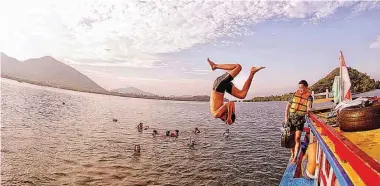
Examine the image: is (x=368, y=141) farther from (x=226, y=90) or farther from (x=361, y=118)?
(x=226, y=90)

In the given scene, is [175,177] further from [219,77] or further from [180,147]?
[219,77]

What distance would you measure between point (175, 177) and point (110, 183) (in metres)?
4.22

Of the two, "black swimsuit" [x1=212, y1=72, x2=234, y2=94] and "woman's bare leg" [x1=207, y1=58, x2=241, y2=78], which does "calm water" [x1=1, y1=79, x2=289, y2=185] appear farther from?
"woman's bare leg" [x1=207, y1=58, x2=241, y2=78]

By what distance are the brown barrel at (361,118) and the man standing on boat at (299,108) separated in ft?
12.3

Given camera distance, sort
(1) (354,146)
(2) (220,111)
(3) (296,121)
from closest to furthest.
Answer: (1) (354,146)
(2) (220,111)
(3) (296,121)

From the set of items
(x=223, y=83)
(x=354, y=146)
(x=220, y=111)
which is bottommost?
(x=354, y=146)

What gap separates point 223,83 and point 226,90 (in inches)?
5.5

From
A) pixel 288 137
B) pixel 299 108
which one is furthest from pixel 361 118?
pixel 288 137

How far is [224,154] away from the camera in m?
27.1

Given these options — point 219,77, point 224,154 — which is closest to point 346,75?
point 219,77

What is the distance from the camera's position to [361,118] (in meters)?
5.73

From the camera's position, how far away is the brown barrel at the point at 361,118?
5645mm

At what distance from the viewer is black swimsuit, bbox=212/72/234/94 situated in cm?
442

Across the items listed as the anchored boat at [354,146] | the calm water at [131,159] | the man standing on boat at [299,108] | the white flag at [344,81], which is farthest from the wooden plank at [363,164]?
the calm water at [131,159]
